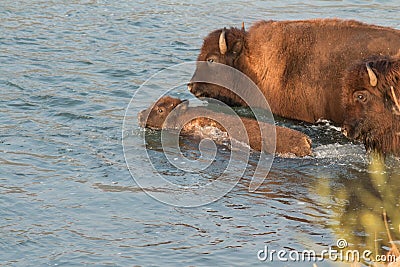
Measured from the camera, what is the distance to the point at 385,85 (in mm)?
8180

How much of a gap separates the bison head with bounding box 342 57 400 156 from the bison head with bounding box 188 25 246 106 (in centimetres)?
246

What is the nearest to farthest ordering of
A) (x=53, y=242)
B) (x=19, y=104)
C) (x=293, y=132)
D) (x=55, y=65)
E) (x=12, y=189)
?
(x=53, y=242)
(x=12, y=189)
(x=293, y=132)
(x=19, y=104)
(x=55, y=65)

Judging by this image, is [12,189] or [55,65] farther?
[55,65]

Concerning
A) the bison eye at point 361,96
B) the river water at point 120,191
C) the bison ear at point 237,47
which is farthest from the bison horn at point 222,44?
the bison eye at point 361,96

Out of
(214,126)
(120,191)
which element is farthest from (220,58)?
(120,191)

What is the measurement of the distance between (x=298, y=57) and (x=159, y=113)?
182 cm

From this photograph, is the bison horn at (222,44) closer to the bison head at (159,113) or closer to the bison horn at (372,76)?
the bison head at (159,113)

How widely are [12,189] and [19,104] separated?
9.89 ft

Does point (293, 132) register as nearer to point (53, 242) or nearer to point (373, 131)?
point (373, 131)

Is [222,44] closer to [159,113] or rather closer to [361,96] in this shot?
[159,113]

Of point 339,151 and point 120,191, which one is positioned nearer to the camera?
point 120,191

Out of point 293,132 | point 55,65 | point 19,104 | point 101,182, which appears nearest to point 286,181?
A: point 293,132

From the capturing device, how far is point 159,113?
9.96 m

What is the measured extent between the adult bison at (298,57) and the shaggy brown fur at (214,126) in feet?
3.28
